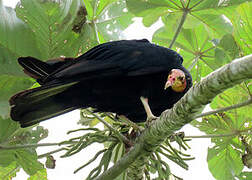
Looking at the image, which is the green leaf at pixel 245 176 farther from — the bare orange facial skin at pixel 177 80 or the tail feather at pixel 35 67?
the tail feather at pixel 35 67

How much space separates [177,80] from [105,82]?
0.49 meters

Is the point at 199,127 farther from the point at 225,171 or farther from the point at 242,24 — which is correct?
the point at 242,24

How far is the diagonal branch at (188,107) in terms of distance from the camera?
134 centimetres

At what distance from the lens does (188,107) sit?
1.64 m

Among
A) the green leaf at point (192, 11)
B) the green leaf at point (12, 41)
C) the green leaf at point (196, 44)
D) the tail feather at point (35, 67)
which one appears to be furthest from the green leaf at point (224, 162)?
the green leaf at point (12, 41)

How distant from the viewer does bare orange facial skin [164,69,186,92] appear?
2.34m

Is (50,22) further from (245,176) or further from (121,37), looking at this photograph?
(245,176)

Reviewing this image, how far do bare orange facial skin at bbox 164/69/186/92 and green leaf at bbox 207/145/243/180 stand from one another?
107cm

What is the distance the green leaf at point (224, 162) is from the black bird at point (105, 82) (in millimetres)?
892

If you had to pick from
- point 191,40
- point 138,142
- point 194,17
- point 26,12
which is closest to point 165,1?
point 194,17

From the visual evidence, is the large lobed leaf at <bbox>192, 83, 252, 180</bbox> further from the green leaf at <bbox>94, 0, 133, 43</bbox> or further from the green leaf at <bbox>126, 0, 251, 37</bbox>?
the green leaf at <bbox>94, 0, 133, 43</bbox>

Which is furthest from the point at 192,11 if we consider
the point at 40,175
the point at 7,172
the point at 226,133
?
the point at 7,172

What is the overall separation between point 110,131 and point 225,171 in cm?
149

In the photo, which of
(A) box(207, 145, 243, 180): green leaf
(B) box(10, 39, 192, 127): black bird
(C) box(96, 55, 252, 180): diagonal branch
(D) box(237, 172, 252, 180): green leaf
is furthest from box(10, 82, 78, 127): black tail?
(D) box(237, 172, 252, 180): green leaf
